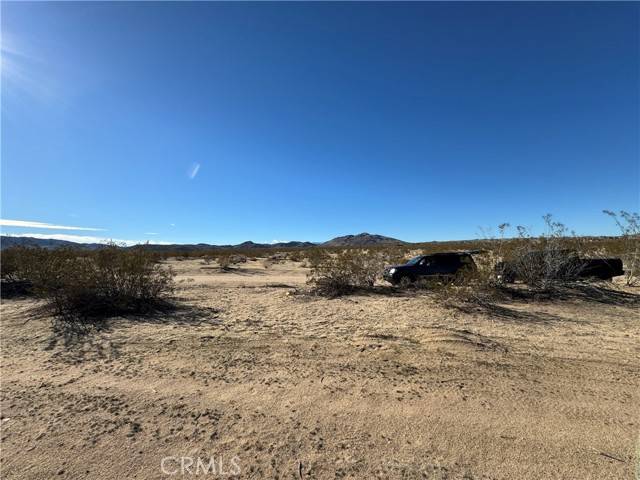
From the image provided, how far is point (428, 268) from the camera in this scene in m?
12.9

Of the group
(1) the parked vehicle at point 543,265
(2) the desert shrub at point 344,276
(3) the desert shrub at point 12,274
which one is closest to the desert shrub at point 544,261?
(1) the parked vehicle at point 543,265

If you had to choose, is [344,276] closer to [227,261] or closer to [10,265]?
[10,265]

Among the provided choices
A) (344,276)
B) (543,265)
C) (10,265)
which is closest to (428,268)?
(344,276)

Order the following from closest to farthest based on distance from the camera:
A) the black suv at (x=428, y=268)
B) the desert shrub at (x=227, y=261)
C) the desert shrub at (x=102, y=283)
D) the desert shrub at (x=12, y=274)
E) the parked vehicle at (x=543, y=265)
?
the desert shrub at (x=102, y=283) < the parked vehicle at (x=543, y=265) < the black suv at (x=428, y=268) < the desert shrub at (x=12, y=274) < the desert shrub at (x=227, y=261)

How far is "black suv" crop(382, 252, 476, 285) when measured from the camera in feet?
41.3

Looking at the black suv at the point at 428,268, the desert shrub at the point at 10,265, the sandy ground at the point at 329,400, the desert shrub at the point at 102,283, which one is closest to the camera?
the sandy ground at the point at 329,400

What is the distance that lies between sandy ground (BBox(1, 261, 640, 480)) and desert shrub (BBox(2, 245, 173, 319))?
119cm

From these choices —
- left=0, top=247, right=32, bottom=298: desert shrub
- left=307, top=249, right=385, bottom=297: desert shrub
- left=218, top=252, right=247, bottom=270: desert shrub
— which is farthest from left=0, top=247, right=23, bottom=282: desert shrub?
left=307, top=249, right=385, bottom=297: desert shrub

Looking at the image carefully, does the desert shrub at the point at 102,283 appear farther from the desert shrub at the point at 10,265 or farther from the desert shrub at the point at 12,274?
the desert shrub at the point at 10,265

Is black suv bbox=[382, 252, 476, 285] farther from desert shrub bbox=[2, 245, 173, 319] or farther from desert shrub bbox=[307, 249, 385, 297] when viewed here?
desert shrub bbox=[2, 245, 173, 319]

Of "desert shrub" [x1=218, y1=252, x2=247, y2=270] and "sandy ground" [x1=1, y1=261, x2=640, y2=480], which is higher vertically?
"desert shrub" [x1=218, y1=252, x2=247, y2=270]

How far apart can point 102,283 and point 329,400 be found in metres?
7.59

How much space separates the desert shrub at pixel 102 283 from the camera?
327 inches

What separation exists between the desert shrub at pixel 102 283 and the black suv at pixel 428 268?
798 centimetres
